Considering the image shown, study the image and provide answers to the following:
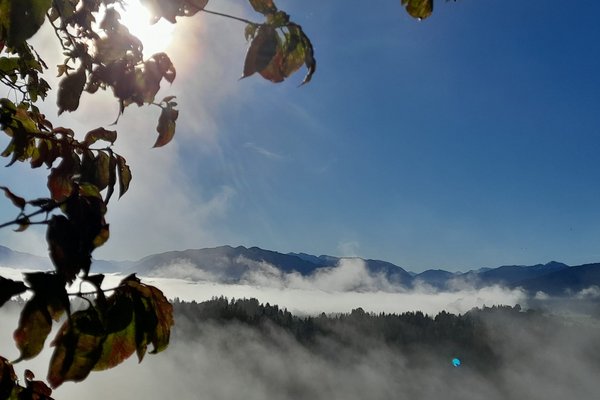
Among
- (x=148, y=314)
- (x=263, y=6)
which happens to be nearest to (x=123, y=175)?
(x=148, y=314)

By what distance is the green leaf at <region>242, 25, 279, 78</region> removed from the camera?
55.4 inches

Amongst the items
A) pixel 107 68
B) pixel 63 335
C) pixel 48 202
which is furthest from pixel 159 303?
pixel 107 68

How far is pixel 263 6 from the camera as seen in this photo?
1.54 m

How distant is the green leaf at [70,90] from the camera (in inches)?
78.8

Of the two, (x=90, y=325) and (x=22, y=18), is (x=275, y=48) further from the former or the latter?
(x=90, y=325)

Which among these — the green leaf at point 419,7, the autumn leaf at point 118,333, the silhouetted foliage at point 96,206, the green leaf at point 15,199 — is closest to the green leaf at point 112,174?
the silhouetted foliage at point 96,206

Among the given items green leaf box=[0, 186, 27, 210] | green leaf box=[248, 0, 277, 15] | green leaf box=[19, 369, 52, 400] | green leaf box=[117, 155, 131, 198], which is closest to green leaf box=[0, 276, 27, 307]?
green leaf box=[0, 186, 27, 210]

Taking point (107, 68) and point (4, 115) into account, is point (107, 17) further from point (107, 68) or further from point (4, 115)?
point (4, 115)

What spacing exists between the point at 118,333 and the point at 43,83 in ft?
12.0

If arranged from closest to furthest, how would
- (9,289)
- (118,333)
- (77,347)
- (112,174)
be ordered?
1. (9,289)
2. (77,347)
3. (118,333)
4. (112,174)

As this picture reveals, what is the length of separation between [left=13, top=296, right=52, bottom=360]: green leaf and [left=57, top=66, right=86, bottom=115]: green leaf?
1.03m

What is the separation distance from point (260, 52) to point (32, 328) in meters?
1.10

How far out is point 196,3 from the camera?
6.61 ft

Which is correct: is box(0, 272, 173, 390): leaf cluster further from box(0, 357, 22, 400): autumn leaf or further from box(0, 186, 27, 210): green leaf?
box(0, 186, 27, 210): green leaf
